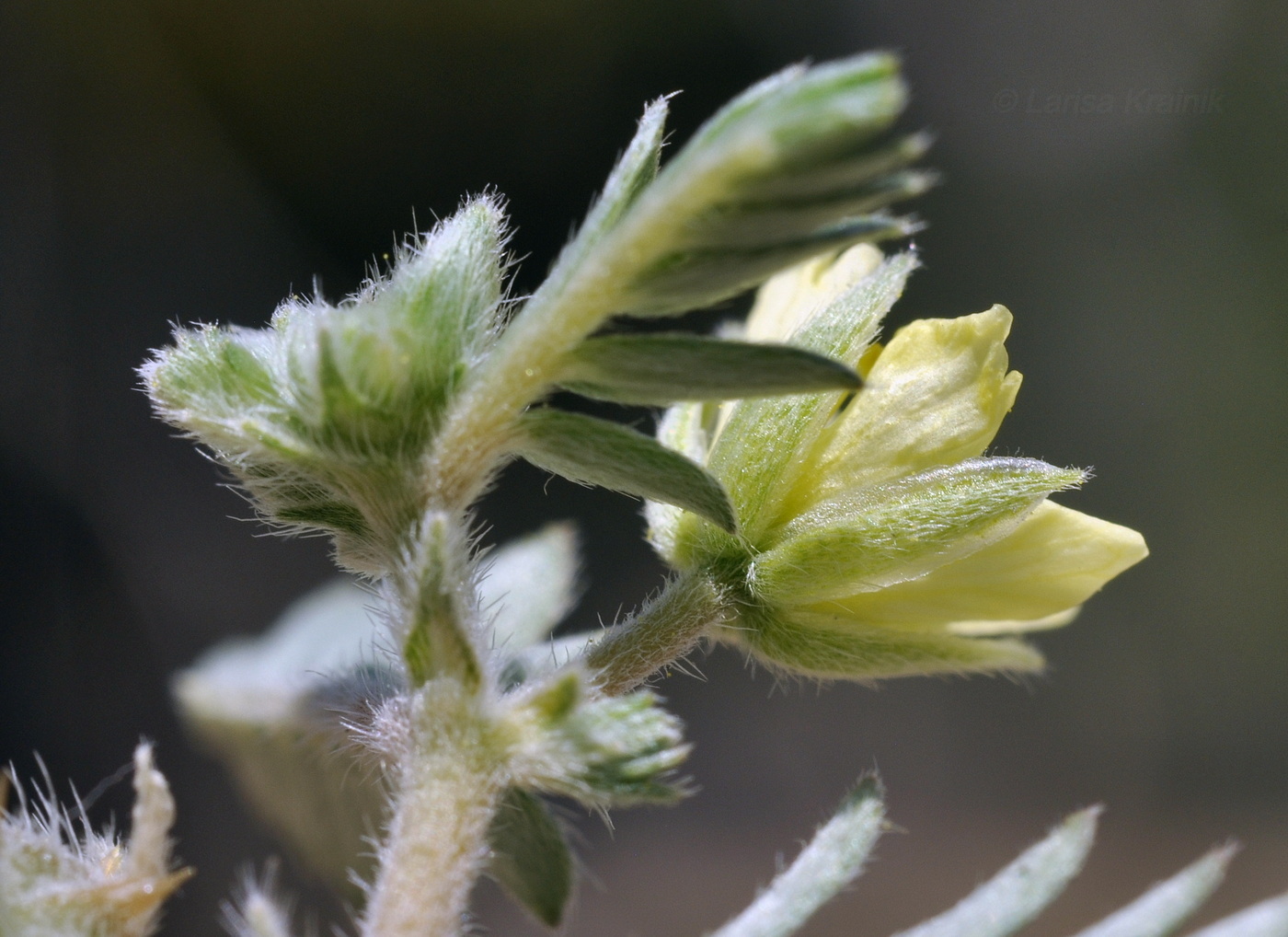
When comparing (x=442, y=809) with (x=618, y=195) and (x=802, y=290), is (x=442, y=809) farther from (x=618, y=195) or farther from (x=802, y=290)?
(x=802, y=290)

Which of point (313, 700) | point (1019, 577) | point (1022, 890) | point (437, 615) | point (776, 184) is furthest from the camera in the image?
point (313, 700)

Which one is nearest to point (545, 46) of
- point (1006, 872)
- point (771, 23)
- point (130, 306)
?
point (771, 23)

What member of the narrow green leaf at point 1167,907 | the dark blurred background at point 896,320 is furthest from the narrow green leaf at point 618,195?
the dark blurred background at point 896,320

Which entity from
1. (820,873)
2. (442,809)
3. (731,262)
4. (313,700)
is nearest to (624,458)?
(731,262)

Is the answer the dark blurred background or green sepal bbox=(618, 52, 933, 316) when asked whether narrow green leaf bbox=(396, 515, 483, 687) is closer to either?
green sepal bbox=(618, 52, 933, 316)

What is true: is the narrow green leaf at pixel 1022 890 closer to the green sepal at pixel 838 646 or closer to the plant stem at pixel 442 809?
the green sepal at pixel 838 646

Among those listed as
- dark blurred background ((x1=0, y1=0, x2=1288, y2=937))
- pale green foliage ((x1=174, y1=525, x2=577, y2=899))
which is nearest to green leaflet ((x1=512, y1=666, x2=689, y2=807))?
pale green foliage ((x1=174, y1=525, x2=577, y2=899))

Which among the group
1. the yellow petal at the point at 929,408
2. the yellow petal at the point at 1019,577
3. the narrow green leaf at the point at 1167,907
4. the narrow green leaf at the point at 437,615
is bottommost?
the narrow green leaf at the point at 1167,907
